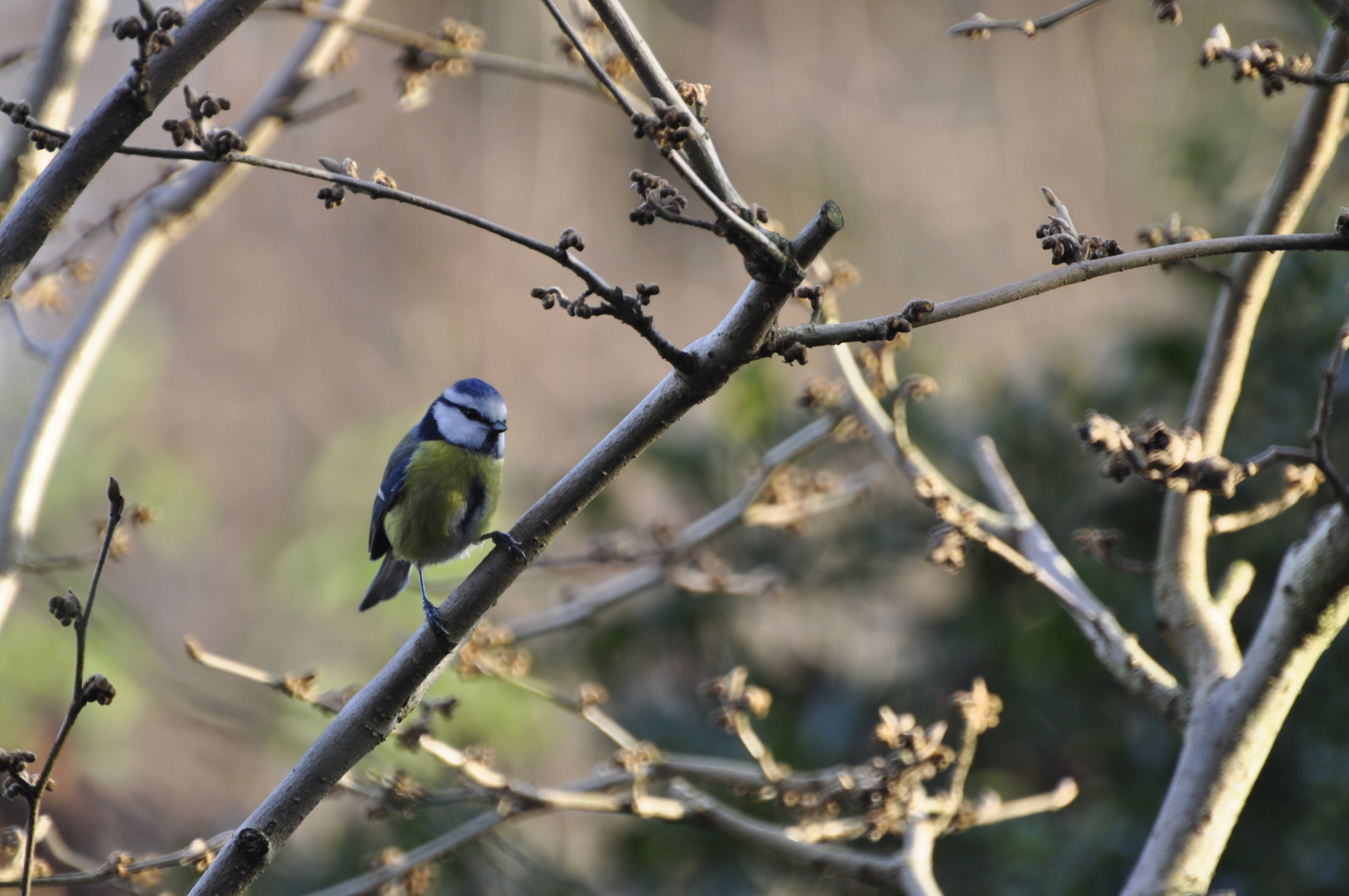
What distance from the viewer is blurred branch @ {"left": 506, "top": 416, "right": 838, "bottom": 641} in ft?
5.08

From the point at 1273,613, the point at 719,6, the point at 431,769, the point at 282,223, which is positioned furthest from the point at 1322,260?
the point at 282,223

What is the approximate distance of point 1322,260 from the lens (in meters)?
2.16

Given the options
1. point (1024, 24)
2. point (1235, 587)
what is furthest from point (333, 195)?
point (1235, 587)

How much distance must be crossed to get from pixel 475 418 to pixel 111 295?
56 centimetres

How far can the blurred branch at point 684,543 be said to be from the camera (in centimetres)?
155

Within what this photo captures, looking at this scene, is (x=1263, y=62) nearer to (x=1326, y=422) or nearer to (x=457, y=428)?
(x=1326, y=422)

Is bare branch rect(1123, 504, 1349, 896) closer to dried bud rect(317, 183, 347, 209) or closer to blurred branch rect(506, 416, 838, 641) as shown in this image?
blurred branch rect(506, 416, 838, 641)

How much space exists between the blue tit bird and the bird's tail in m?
0.06

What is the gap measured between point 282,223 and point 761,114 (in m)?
3.05

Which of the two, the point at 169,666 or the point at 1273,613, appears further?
the point at 169,666

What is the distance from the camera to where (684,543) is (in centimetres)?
161

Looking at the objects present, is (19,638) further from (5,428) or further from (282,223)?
(282,223)

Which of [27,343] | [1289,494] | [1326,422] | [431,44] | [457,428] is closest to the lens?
[1326,422]

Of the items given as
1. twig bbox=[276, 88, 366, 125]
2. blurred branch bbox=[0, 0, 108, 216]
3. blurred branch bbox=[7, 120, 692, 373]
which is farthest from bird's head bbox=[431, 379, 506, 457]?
blurred branch bbox=[7, 120, 692, 373]
